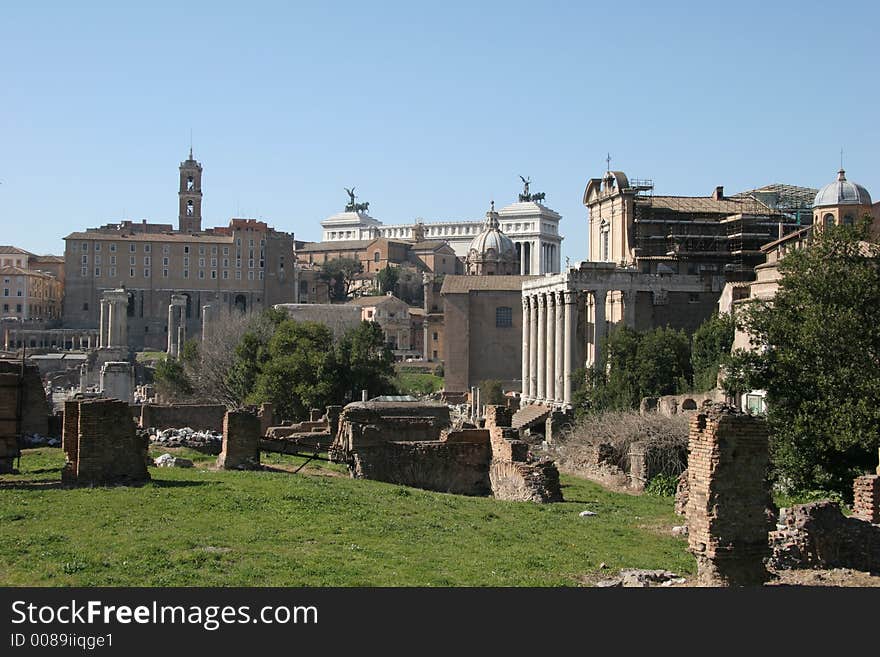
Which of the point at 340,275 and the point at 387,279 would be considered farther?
the point at 340,275

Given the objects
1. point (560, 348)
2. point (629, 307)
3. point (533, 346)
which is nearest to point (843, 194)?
point (629, 307)

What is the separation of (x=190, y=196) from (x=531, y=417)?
362 ft

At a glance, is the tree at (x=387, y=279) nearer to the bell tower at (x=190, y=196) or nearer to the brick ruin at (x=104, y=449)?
the bell tower at (x=190, y=196)

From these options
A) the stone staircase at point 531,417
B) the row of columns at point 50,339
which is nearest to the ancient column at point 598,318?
the stone staircase at point 531,417

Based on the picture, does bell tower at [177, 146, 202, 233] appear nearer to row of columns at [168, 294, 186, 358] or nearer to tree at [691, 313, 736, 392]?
row of columns at [168, 294, 186, 358]

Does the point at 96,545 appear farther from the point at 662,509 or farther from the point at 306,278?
the point at 306,278

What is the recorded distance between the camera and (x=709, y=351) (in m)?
47.1

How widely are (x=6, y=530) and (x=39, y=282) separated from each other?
435ft

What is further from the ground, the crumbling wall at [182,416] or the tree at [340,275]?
the tree at [340,275]

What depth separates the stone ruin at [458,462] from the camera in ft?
73.6

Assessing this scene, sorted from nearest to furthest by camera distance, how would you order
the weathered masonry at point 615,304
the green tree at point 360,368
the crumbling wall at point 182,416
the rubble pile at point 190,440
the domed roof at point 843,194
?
the rubble pile at point 190,440
the crumbling wall at point 182,416
the green tree at point 360,368
the domed roof at point 843,194
the weathered masonry at point 615,304

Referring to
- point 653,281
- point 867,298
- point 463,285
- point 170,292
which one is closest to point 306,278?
point 170,292

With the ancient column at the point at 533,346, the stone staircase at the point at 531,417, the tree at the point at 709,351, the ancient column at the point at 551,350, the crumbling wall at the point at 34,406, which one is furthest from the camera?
the ancient column at the point at 533,346

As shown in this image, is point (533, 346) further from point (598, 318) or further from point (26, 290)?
point (26, 290)
